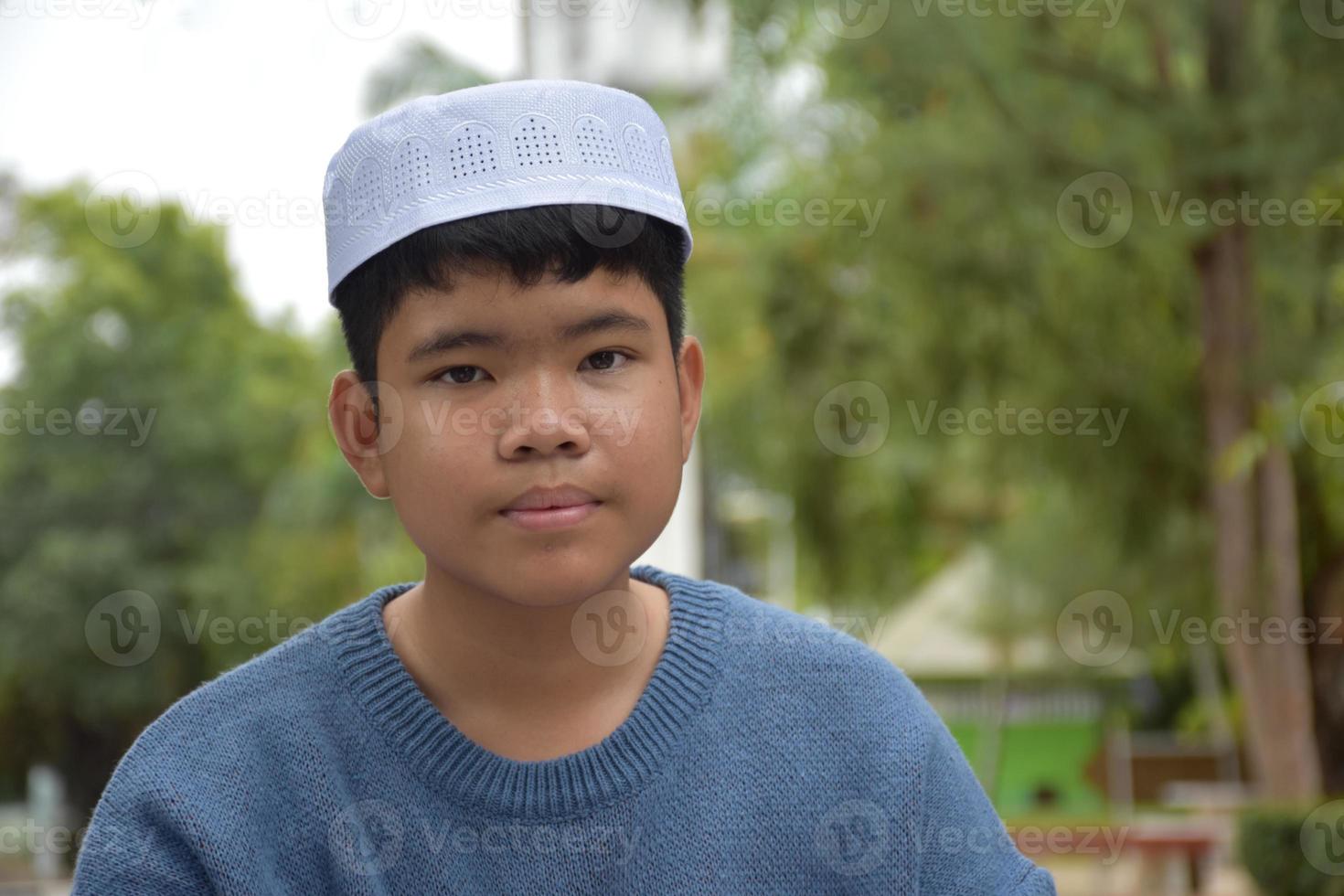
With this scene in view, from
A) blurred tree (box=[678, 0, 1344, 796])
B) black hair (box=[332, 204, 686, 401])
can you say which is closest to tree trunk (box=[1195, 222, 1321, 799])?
blurred tree (box=[678, 0, 1344, 796])

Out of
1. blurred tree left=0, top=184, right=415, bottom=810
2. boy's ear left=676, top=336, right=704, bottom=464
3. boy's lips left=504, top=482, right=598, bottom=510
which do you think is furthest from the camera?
blurred tree left=0, top=184, right=415, bottom=810

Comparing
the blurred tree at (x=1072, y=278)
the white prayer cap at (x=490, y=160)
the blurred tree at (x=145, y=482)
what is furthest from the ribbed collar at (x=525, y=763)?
the blurred tree at (x=145, y=482)

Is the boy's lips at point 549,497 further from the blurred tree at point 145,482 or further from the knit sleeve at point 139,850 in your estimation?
the blurred tree at point 145,482

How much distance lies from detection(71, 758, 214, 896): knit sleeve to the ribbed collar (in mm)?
189

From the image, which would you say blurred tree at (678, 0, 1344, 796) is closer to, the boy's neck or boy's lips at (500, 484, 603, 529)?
the boy's neck

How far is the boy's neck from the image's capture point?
139cm

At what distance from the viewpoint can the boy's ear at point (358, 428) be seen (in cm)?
140

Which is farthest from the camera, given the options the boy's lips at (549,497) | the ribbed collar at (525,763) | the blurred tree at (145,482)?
the blurred tree at (145,482)

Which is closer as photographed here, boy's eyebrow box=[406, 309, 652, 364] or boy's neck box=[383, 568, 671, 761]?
boy's eyebrow box=[406, 309, 652, 364]

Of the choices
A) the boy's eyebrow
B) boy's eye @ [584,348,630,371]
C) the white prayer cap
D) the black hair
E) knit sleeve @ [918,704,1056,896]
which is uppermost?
the white prayer cap

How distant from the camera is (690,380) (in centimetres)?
149

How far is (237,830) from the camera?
1.32m

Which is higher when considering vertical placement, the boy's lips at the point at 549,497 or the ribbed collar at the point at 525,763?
the boy's lips at the point at 549,497

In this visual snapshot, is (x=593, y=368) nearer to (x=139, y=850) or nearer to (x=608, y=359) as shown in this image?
(x=608, y=359)
